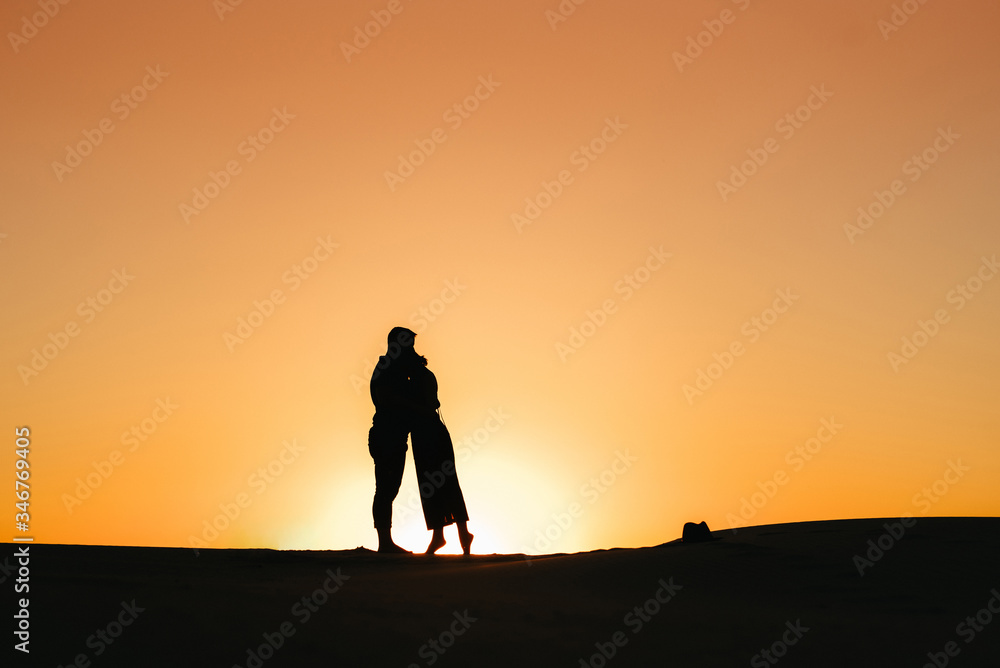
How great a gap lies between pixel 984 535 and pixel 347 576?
5.33m

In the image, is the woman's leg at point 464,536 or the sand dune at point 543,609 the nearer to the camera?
the sand dune at point 543,609

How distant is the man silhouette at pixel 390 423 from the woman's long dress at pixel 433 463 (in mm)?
143

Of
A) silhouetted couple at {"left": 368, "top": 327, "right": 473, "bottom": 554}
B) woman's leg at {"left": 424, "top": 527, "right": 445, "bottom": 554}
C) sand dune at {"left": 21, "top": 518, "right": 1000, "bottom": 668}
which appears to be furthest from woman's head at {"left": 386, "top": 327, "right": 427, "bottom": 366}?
sand dune at {"left": 21, "top": 518, "right": 1000, "bottom": 668}

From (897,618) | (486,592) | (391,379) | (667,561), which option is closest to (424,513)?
(391,379)

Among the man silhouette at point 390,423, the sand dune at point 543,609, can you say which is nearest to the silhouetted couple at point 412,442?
the man silhouette at point 390,423

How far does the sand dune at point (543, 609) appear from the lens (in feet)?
14.3

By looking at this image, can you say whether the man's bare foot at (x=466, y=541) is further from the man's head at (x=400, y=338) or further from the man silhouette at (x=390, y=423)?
the man's head at (x=400, y=338)

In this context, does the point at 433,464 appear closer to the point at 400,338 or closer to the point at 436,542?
the point at 436,542

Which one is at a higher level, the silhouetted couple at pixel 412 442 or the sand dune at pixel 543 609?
the silhouetted couple at pixel 412 442

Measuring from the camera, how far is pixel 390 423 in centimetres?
1048

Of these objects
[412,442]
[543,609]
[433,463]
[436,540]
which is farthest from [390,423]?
[543,609]

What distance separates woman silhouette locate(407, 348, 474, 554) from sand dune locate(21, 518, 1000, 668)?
99.0 inches

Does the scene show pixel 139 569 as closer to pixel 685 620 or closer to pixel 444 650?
pixel 444 650

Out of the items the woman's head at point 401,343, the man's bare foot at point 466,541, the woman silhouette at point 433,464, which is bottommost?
the man's bare foot at point 466,541
